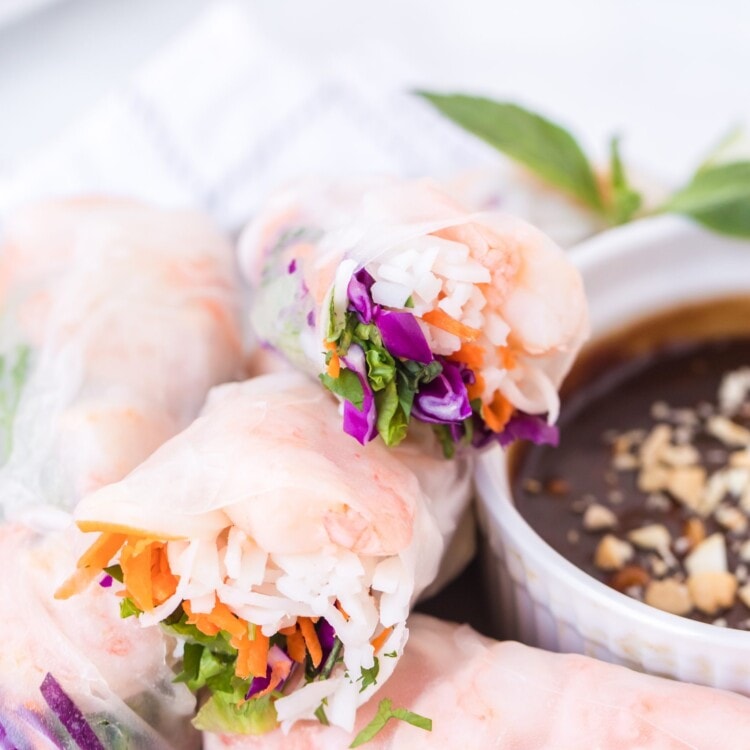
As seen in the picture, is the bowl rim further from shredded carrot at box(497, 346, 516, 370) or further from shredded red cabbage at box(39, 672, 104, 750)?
shredded red cabbage at box(39, 672, 104, 750)

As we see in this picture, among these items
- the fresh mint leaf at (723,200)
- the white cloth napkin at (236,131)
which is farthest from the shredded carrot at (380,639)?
the white cloth napkin at (236,131)

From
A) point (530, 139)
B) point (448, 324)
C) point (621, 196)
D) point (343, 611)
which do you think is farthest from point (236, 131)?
point (343, 611)

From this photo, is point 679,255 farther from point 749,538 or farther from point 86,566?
point 86,566

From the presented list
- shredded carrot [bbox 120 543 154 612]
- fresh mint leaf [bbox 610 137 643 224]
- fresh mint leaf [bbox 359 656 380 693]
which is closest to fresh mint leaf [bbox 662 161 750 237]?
fresh mint leaf [bbox 610 137 643 224]

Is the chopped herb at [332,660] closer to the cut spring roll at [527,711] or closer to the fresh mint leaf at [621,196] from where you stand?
the cut spring roll at [527,711]

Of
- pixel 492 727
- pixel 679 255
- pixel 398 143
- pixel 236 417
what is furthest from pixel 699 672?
pixel 398 143
